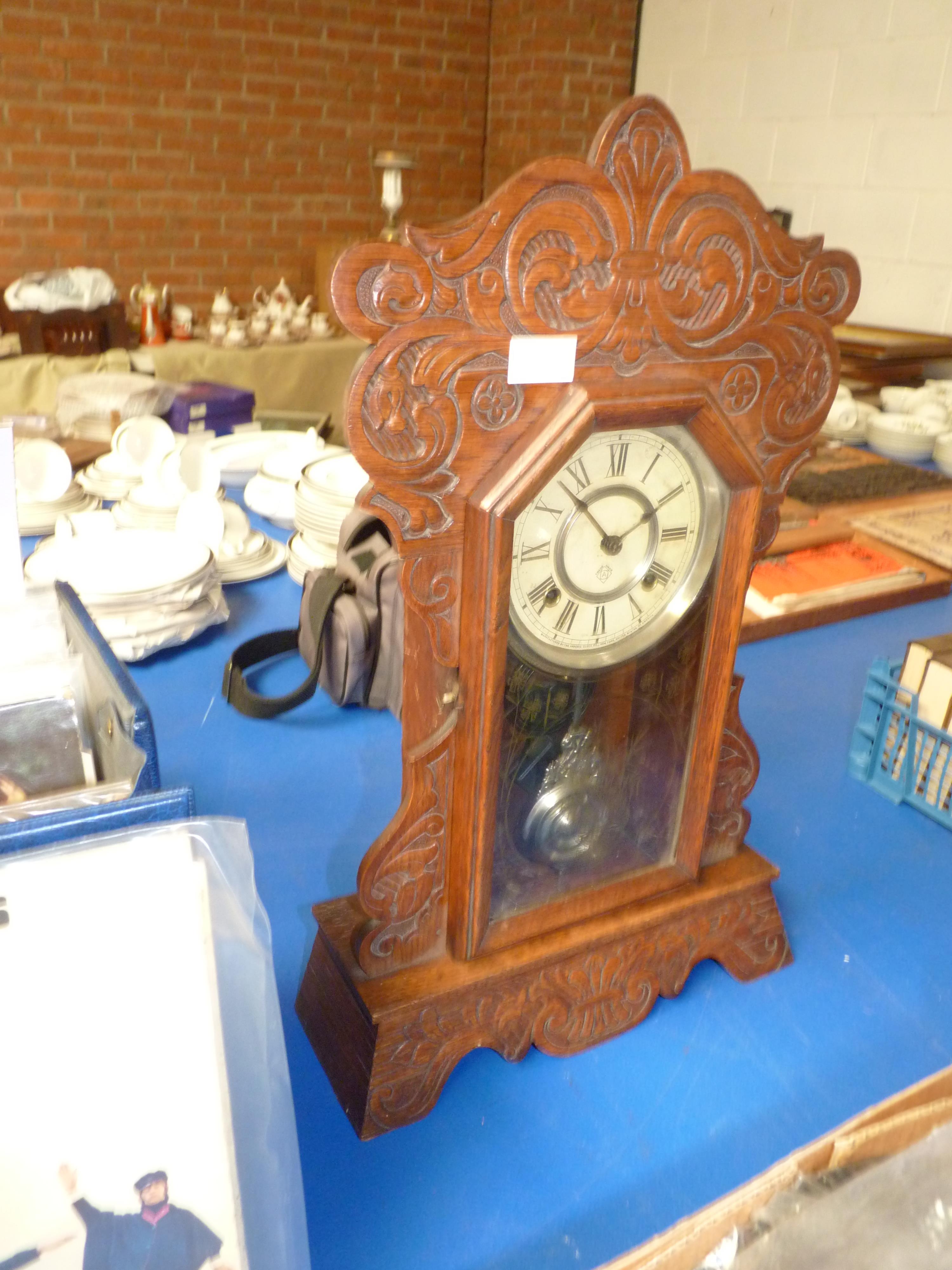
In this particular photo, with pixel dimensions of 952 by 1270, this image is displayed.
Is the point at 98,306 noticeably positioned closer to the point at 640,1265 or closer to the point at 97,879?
the point at 97,879

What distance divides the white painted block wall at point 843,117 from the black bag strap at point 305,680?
8.67ft

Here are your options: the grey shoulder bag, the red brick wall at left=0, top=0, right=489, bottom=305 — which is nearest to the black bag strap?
the grey shoulder bag

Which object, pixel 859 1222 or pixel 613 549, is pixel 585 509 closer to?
pixel 613 549

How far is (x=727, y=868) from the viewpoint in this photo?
954 mm

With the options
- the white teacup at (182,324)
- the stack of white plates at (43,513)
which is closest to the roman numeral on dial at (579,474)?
the stack of white plates at (43,513)

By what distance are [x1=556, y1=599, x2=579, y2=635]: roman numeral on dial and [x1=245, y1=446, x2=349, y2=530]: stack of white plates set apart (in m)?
1.15

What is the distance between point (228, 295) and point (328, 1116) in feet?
11.9

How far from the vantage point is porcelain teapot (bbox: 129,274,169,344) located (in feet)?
10.8

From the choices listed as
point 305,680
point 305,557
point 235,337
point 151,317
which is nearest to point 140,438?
point 305,557

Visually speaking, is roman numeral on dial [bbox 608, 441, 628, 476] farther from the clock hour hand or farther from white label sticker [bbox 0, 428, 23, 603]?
white label sticker [bbox 0, 428, 23, 603]

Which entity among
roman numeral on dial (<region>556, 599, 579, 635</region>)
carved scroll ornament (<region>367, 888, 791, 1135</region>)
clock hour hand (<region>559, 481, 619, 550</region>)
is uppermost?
clock hour hand (<region>559, 481, 619, 550</region>)

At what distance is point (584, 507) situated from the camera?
29.1 inches

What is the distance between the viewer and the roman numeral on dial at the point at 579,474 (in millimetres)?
718

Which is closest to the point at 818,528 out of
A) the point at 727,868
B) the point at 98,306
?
the point at 727,868
